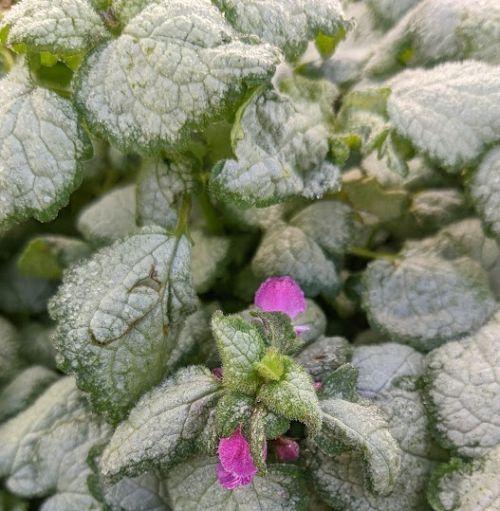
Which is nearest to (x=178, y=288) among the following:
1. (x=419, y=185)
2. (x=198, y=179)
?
(x=198, y=179)

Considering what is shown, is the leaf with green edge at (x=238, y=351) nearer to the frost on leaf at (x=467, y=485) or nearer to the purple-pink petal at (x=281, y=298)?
the purple-pink petal at (x=281, y=298)

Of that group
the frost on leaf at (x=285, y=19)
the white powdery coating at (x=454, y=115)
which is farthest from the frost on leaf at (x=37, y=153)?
the white powdery coating at (x=454, y=115)

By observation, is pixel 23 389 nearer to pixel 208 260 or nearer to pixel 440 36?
pixel 208 260

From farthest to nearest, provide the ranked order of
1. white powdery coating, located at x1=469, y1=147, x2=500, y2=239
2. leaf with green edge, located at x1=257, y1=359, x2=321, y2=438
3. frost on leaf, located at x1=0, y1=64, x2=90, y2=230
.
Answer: white powdery coating, located at x1=469, y1=147, x2=500, y2=239 → frost on leaf, located at x1=0, y1=64, x2=90, y2=230 → leaf with green edge, located at x1=257, y1=359, x2=321, y2=438

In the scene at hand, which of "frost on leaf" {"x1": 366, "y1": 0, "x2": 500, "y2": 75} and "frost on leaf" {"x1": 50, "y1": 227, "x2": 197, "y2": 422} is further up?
"frost on leaf" {"x1": 366, "y1": 0, "x2": 500, "y2": 75}

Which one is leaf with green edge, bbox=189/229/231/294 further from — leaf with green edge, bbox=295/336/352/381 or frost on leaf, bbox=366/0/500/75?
frost on leaf, bbox=366/0/500/75

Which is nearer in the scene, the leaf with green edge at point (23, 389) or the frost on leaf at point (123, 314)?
the frost on leaf at point (123, 314)

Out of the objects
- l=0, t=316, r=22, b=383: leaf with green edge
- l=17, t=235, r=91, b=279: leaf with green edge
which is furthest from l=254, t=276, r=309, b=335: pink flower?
l=0, t=316, r=22, b=383: leaf with green edge
